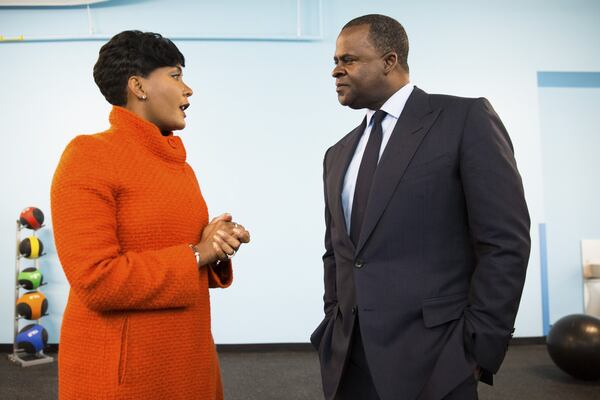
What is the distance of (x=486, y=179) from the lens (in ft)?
4.38

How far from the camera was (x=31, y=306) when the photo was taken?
13.9 feet

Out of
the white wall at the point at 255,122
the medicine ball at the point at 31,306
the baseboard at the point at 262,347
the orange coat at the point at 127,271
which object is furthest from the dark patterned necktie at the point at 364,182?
the medicine ball at the point at 31,306

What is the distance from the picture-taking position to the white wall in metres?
4.67

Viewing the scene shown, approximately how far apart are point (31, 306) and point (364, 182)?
3749mm

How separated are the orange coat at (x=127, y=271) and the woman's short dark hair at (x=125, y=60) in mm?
61

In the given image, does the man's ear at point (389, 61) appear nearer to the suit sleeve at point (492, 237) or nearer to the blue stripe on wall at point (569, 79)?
the suit sleeve at point (492, 237)

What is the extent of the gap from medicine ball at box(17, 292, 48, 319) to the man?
354 cm

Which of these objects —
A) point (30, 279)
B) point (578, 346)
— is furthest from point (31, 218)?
point (578, 346)

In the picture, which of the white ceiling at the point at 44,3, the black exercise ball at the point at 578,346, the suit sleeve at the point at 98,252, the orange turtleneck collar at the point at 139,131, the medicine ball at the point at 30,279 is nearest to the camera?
A: the suit sleeve at the point at 98,252

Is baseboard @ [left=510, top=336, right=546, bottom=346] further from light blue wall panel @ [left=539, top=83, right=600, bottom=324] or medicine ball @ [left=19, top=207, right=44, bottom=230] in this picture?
medicine ball @ [left=19, top=207, right=44, bottom=230]

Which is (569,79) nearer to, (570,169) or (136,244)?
(570,169)

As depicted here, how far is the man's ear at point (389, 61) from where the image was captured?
1.68 metres

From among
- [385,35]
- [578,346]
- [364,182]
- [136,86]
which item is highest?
[385,35]

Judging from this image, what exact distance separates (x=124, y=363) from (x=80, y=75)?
424cm
